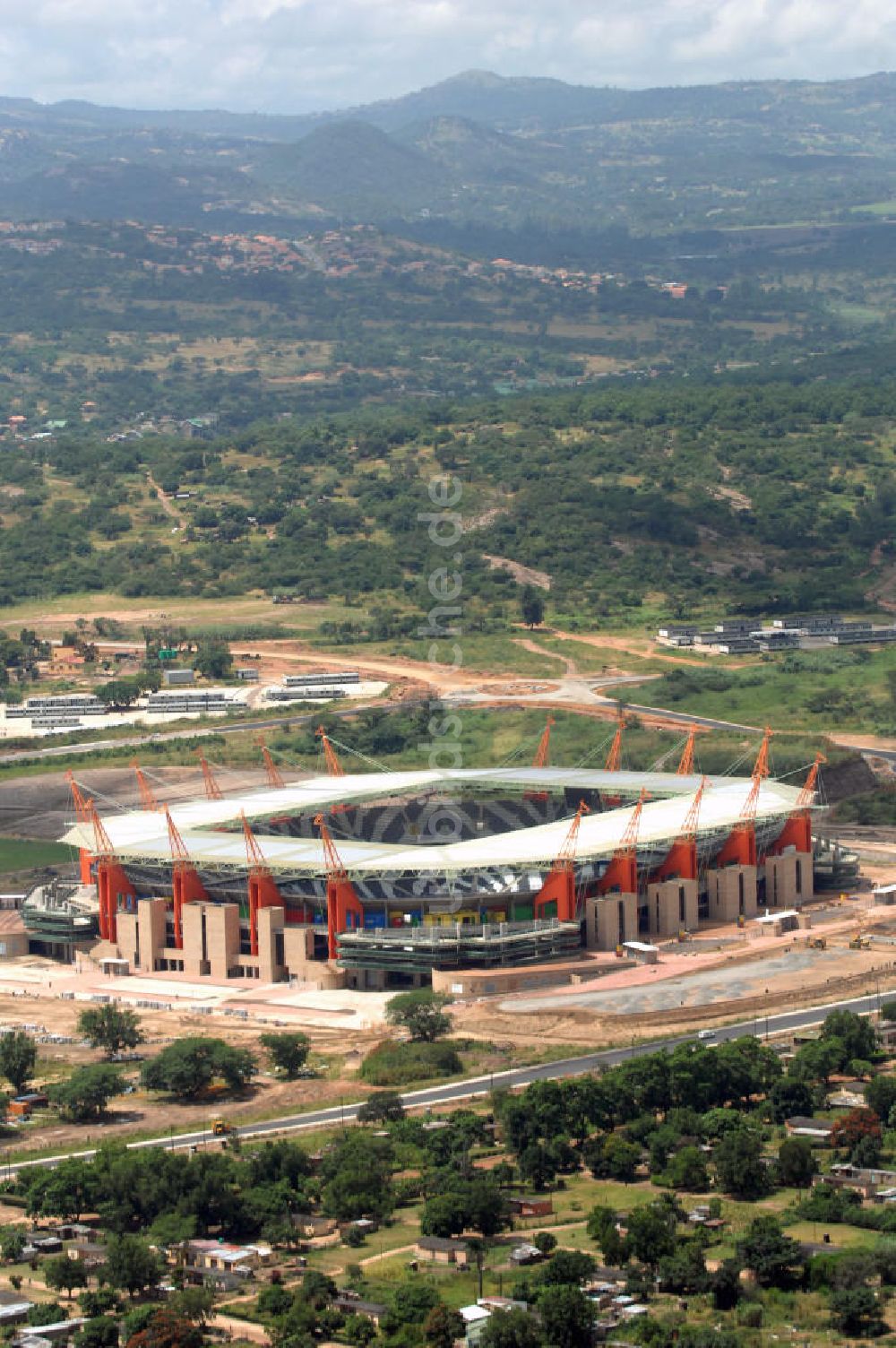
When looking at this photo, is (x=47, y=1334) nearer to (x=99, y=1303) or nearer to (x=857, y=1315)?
(x=99, y=1303)

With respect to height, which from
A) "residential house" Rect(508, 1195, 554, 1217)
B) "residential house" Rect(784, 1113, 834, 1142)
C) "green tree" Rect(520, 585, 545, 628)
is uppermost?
"residential house" Rect(508, 1195, 554, 1217)

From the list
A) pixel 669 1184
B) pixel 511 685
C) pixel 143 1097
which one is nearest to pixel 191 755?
pixel 511 685

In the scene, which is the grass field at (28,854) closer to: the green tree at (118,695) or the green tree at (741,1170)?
the green tree at (118,695)

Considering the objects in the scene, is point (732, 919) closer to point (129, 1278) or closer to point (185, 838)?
point (185, 838)

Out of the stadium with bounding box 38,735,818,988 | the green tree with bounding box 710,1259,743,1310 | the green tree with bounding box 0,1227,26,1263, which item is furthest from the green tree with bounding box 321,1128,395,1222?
the stadium with bounding box 38,735,818,988

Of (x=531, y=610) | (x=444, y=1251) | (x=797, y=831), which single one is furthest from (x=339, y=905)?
(x=531, y=610)

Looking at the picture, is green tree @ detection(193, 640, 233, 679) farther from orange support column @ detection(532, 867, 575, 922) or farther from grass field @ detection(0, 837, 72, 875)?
orange support column @ detection(532, 867, 575, 922)

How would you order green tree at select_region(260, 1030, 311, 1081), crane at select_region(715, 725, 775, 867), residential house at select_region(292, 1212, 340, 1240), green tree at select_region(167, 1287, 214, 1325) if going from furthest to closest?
crane at select_region(715, 725, 775, 867), green tree at select_region(260, 1030, 311, 1081), residential house at select_region(292, 1212, 340, 1240), green tree at select_region(167, 1287, 214, 1325)
